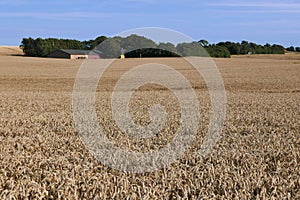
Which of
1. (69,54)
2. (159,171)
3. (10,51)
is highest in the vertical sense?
(10,51)

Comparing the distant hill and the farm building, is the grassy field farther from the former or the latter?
the distant hill

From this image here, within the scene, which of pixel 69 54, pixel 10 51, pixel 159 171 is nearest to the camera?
pixel 159 171

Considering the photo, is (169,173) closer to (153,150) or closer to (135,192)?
(135,192)

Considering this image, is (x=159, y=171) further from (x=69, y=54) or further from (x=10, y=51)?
(x=10, y=51)

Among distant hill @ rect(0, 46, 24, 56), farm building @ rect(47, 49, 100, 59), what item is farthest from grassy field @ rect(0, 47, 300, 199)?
distant hill @ rect(0, 46, 24, 56)

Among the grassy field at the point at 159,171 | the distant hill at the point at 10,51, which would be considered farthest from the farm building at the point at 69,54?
the grassy field at the point at 159,171

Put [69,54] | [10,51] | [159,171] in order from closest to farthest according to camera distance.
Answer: [159,171] → [69,54] → [10,51]

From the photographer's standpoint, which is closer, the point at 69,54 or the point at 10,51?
the point at 69,54

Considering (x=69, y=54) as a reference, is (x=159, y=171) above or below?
below

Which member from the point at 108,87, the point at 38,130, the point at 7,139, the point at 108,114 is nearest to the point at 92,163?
the point at 7,139

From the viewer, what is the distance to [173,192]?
5043mm

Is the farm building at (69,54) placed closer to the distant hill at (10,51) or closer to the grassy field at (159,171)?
the distant hill at (10,51)

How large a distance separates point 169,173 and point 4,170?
217cm

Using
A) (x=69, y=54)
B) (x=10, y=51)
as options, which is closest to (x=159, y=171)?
(x=69, y=54)
